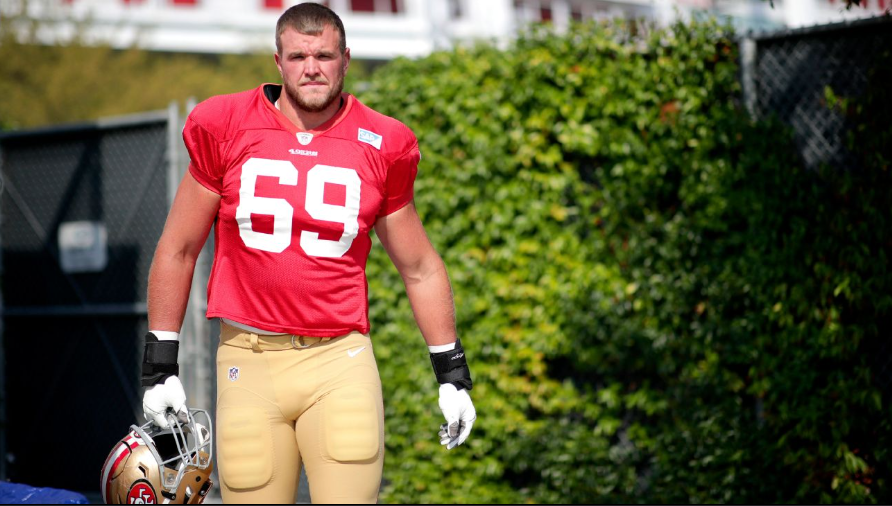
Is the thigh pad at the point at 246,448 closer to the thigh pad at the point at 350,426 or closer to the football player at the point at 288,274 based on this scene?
the football player at the point at 288,274

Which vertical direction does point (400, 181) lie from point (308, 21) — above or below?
below

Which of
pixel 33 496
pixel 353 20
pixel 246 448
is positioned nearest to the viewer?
pixel 246 448

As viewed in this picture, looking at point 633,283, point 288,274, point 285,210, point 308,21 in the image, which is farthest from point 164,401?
point 633,283

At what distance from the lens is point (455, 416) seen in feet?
11.9

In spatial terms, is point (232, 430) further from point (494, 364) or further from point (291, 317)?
point (494, 364)

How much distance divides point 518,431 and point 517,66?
2298 mm

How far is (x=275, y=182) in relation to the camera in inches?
132

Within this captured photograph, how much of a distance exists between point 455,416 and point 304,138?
3.65 ft

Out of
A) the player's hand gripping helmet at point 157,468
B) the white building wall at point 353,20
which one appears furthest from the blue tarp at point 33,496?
the white building wall at point 353,20

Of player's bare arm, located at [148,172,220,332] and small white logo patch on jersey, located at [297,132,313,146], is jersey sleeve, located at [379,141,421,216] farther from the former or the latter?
player's bare arm, located at [148,172,220,332]

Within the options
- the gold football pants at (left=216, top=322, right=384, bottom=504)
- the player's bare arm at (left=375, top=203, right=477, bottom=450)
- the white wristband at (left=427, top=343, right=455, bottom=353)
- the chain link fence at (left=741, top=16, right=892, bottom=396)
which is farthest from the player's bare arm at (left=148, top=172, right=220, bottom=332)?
the chain link fence at (left=741, top=16, right=892, bottom=396)

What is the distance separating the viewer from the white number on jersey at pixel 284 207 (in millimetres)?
3338

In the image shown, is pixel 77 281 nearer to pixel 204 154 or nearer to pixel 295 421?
pixel 204 154

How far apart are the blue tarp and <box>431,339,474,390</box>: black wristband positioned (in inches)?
76.5
